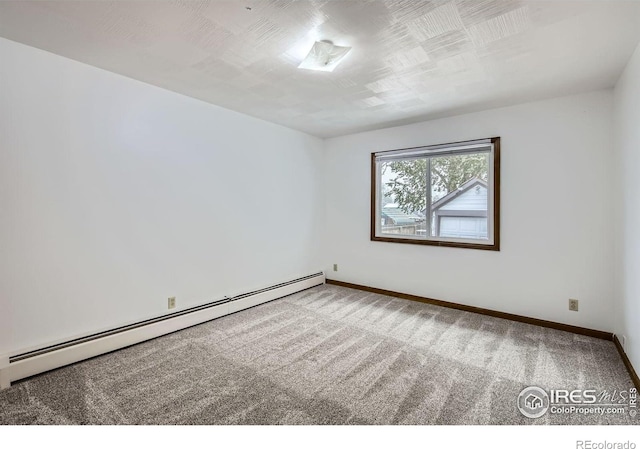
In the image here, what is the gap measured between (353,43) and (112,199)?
2296 mm

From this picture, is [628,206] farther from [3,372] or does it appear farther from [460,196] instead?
[3,372]

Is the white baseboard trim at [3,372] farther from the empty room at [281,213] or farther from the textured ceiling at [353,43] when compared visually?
the textured ceiling at [353,43]

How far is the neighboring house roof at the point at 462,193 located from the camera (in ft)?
11.4

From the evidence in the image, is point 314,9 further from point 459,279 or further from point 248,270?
point 459,279

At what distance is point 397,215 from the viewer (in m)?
4.20

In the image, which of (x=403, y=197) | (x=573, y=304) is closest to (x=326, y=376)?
(x=573, y=304)

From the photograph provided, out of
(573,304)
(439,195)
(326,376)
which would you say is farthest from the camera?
(439,195)

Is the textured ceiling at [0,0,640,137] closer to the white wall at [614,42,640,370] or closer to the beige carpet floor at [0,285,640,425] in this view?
the white wall at [614,42,640,370]

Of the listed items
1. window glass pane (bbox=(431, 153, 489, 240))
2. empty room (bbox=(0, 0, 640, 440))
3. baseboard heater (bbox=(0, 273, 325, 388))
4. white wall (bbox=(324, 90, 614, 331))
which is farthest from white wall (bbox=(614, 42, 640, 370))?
baseboard heater (bbox=(0, 273, 325, 388))

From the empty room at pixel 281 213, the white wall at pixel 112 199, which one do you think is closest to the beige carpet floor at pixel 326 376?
the empty room at pixel 281 213

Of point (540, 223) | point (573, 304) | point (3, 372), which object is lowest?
point (3, 372)

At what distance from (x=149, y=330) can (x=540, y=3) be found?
3.67 metres

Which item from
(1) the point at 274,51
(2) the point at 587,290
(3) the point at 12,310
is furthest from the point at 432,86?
(3) the point at 12,310

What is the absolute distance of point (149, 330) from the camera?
8.87ft
